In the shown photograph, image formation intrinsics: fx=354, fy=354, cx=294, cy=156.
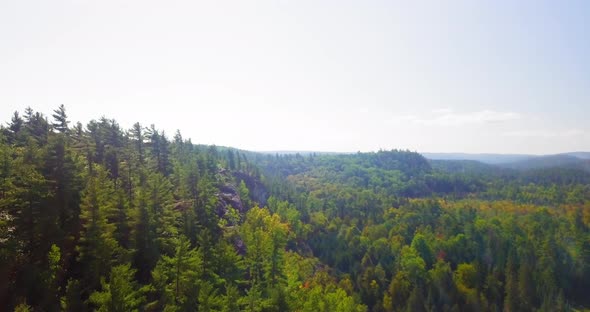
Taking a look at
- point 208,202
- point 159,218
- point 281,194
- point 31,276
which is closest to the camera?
point 31,276

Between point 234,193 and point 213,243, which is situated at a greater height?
point 234,193

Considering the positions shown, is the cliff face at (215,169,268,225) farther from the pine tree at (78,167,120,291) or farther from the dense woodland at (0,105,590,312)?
the pine tree at (78,167,120,291)

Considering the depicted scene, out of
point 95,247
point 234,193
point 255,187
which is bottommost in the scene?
A: point 255,187

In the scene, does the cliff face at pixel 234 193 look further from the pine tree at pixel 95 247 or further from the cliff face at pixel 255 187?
the pine tree at pixel 95 247

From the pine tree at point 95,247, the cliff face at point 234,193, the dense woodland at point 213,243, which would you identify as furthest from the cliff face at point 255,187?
the pine tree at point 95,247

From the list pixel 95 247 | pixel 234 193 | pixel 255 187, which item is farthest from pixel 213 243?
pixel 255 187

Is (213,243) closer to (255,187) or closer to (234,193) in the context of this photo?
(234,193)

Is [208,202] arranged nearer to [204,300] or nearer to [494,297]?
[204,300]

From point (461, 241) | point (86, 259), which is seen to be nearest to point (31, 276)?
point (86, 259)

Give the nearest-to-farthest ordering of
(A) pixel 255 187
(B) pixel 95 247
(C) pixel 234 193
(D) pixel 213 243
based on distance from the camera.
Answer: (B) pixel 95 247
(D) pixel 213 243
(C) pixel 234 193
(A) pixel 255 187
